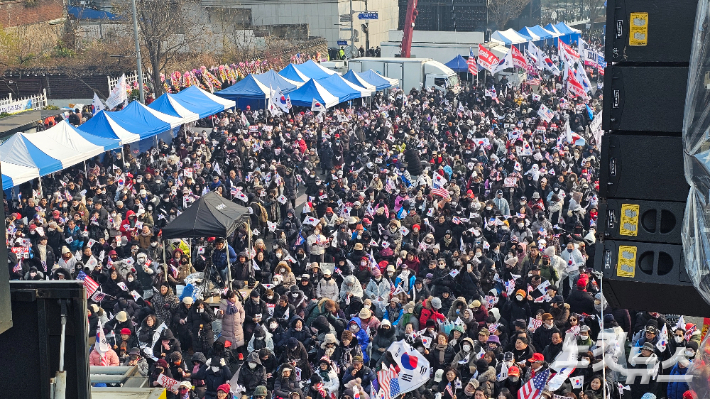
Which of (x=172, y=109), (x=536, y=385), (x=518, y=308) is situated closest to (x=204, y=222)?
(x=518, y=308)

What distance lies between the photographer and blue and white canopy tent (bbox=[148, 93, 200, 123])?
24.8 m

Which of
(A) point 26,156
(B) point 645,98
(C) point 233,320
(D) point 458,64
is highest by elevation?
(B) point 645,98

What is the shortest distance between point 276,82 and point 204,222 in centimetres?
1794

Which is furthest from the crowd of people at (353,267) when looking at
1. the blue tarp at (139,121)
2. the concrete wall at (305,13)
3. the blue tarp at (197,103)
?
the concrete wall at (305,13)

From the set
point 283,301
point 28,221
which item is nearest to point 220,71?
point 28,221

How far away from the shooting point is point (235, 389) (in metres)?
9.84

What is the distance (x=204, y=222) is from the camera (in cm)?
1383

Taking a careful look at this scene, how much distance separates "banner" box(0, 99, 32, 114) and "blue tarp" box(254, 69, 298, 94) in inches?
329

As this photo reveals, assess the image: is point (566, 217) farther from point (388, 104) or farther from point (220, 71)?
point (220, 71)

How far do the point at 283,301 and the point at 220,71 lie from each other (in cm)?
2676

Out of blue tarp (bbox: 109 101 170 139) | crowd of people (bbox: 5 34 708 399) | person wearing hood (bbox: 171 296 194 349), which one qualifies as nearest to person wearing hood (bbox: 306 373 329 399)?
crowd of people (bbox: 5 34 708 399)

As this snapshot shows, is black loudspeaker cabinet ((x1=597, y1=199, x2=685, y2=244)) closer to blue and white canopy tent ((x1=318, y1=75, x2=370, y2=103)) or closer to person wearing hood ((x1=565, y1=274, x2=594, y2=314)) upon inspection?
person wearing hood ((x1=565, y1=274, x2=594, y2=314))

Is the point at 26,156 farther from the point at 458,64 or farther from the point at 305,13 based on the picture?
the point at 305,13

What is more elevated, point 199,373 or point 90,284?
point 90,284
